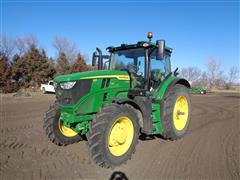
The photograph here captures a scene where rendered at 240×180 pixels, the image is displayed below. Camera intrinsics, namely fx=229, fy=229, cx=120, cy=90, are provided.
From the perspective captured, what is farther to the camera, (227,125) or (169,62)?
(227,125)

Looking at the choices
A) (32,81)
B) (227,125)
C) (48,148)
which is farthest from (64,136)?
(32,81)

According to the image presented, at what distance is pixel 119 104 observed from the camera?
174 inches

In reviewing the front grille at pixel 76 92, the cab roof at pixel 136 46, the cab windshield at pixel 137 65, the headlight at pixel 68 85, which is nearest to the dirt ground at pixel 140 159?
the front grille at pixel 76 92

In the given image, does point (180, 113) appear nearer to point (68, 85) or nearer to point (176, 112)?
point (176, 112)

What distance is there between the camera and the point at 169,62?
6.34 meters

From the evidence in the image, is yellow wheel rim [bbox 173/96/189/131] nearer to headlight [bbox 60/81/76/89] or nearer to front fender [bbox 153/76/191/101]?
front fender [bbox 153/76/191/101]

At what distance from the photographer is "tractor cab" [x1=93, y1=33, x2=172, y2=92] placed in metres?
5.18

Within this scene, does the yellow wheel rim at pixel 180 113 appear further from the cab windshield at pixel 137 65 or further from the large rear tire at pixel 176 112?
the cab windshield at pixel 137 65

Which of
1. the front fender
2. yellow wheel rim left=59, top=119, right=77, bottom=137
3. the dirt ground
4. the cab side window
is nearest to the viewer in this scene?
the dirt ground

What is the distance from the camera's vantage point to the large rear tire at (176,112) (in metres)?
5.27

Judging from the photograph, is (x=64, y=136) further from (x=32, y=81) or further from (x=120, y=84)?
(x=32, y=81)

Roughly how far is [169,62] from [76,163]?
372 centimetres

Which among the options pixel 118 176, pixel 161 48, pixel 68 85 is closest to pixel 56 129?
pixel 68 85

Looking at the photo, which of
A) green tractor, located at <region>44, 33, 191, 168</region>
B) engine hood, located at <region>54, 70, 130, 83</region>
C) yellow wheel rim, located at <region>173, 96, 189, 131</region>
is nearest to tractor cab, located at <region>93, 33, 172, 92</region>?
green tractor, located at <region>44, 33, 191, 168</region>
